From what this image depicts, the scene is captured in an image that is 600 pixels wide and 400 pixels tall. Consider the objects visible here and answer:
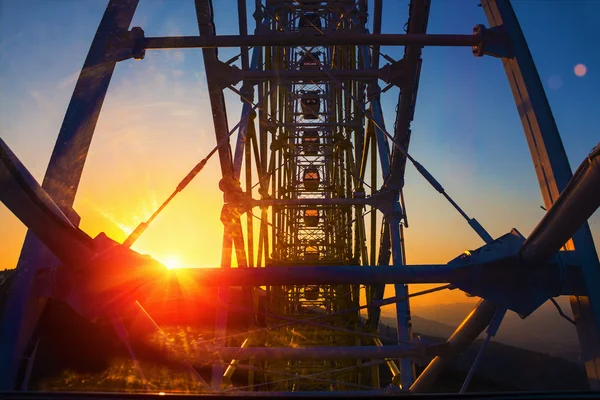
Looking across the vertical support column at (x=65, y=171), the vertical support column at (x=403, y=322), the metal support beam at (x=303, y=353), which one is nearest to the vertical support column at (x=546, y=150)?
the metal support beam at (x=303, y=353)

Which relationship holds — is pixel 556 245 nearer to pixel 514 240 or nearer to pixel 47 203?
pixel 514 240

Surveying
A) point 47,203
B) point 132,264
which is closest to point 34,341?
point 132,264

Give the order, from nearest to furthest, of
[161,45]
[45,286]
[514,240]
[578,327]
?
[45,286] → [514,240] → [578,327] → [161,45]

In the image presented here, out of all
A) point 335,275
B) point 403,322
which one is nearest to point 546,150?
point 335,275

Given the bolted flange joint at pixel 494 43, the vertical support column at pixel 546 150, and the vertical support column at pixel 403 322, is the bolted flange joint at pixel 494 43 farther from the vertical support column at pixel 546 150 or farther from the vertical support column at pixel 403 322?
the vertical support column at pixel 403 322

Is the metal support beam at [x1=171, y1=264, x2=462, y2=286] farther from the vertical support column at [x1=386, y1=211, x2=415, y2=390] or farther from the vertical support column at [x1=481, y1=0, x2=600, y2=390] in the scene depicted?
the vertical support column at [x1=386, y1=211, x2=415, y2=390]
